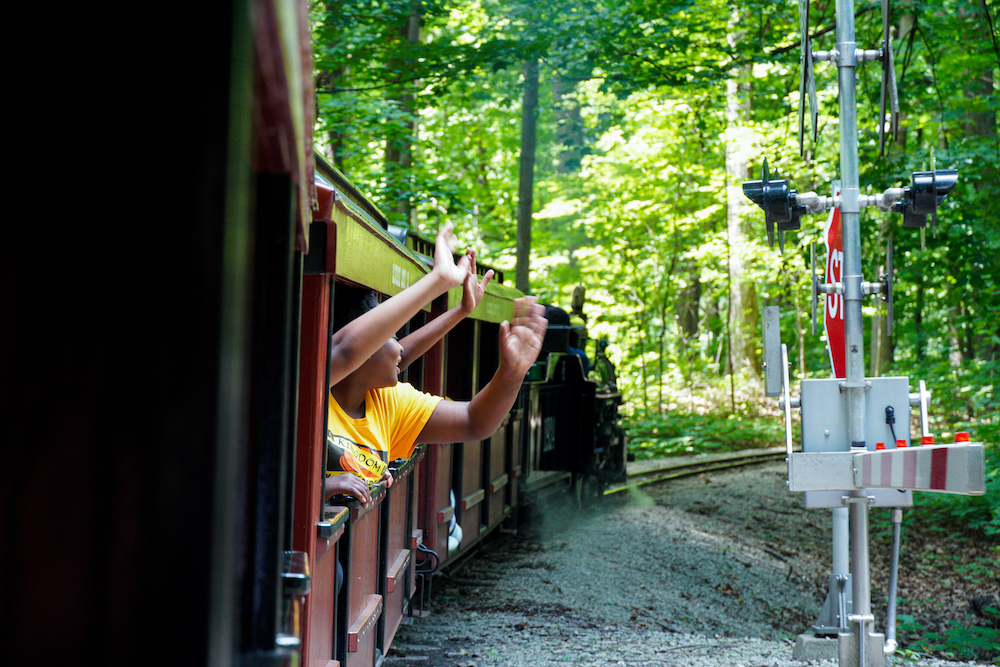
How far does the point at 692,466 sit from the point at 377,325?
1246cm

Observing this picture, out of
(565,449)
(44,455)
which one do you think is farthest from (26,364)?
(565,449)

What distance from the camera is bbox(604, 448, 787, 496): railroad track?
41.9 ft

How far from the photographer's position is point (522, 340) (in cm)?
235

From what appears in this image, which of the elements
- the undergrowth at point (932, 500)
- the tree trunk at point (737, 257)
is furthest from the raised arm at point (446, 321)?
the tree trunk at point (737, 257)

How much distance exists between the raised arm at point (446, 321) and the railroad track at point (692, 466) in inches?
337

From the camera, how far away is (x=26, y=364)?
0.85 m

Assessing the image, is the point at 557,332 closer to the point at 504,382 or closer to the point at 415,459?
the point at 415,459

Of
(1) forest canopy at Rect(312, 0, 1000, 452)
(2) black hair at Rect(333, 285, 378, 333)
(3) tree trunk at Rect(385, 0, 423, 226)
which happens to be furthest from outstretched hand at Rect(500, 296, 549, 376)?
(3) tree trunk at Rect(385, 0, 423, 226)

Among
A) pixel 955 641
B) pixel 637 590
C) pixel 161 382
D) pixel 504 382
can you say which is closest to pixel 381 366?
pixel 504 382

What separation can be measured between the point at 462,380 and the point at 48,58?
18.7ft

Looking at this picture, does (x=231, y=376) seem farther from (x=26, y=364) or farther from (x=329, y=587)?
(x=329, y=587)

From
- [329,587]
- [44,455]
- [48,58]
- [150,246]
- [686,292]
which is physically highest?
[686,292]

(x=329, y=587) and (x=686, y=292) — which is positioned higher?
(x=686, y=292)

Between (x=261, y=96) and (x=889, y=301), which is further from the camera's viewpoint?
(x=889, y=301)
